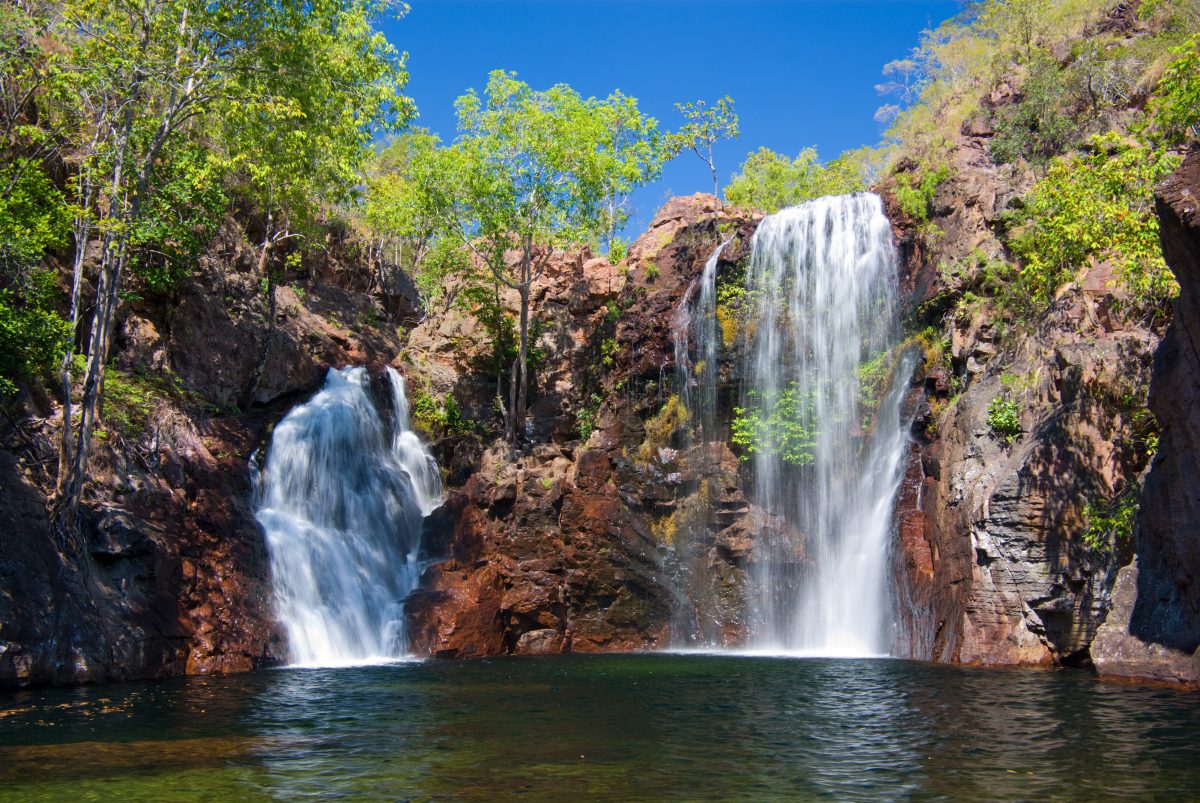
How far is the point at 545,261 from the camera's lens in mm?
30812

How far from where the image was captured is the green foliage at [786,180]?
40025 millimetres

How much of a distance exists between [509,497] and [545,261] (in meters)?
9.77

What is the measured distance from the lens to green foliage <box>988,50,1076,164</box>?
81.8 feet

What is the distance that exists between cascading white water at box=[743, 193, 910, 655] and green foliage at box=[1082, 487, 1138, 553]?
530cm

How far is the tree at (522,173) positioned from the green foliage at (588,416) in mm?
1991

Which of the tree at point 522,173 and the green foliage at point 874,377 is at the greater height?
the tree at point 522,173

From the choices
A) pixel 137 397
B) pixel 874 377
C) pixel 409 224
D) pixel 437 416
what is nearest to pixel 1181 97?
pixel 874 377

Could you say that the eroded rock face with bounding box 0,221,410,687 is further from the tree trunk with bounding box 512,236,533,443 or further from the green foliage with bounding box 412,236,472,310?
the tree trunk with bounding box 512,236,533,443

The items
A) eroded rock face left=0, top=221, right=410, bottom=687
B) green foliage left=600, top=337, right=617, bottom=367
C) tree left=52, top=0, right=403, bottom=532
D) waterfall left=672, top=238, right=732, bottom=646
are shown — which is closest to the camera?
eroded rock face left=0, top=221, right=410, bottom=687

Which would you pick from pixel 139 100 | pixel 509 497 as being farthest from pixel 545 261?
pixel 139 100

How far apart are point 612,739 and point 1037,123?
2356cm

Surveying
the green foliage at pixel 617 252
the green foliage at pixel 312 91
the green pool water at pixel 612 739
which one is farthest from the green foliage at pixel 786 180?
the green pool water at pixel 612 739

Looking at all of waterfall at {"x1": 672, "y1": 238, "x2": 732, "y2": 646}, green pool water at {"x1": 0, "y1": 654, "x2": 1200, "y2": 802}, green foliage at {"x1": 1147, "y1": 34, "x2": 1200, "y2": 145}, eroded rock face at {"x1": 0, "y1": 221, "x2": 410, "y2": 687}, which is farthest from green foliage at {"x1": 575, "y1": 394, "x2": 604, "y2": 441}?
green foliage at {"x1": 1147, "y1": 34, "x2": 1200, "y2": 145}

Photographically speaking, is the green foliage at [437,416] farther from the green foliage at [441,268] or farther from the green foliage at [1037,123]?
the green foliage at [1037,123]
